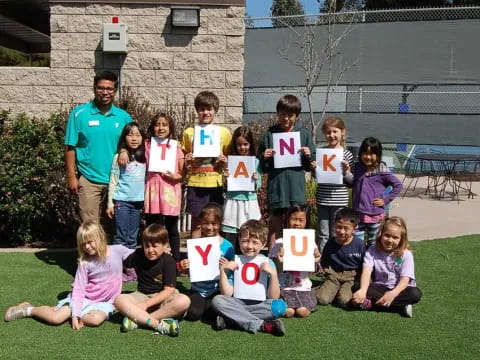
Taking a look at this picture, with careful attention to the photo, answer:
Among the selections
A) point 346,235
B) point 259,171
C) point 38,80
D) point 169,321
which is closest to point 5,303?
point 169,321

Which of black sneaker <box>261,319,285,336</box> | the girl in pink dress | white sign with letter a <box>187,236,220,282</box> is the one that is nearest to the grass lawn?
black sneaker <box>261,319,285,336</box>

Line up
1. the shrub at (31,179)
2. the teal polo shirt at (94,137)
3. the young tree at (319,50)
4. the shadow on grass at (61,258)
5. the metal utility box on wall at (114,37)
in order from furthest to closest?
the young tree at (319,50), the metal utility box on wall at (114,37), the shrub at (31,179), the shadow on grass at (61,258), the teal polo shirt at (94,137)

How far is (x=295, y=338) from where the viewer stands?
4.14 m

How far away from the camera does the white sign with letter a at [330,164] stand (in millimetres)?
5195

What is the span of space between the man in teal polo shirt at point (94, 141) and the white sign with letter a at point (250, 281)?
1.73 m

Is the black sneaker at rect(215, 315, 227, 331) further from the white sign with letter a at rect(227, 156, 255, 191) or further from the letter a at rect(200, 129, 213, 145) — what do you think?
the letter a at rect(200, 129, 213, 145)

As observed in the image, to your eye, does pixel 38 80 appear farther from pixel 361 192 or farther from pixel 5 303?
pixel 361 192

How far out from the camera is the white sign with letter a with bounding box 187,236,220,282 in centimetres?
461

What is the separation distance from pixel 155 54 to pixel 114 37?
23.3 inches

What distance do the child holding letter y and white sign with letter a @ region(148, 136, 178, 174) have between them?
1.97 feet

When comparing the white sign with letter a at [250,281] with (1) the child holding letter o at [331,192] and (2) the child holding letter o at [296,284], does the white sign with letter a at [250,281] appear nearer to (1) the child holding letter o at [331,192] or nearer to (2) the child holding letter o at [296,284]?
(2) the child holding letter o at [296,284]

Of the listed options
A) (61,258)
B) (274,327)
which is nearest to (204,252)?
(274,327)

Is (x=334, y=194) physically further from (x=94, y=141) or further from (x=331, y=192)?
(x=94, y=141)

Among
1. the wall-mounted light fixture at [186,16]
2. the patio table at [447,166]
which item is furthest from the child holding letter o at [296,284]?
the patio table at [447,166]
